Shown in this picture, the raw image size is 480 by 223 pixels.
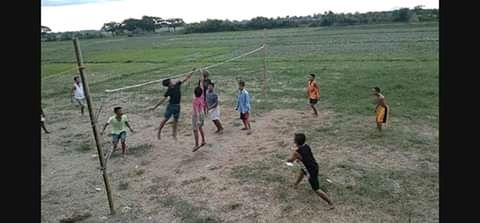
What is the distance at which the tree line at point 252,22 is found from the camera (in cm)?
6675

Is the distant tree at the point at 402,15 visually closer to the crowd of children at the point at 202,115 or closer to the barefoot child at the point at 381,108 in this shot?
the crowd of children at the point at 202,115

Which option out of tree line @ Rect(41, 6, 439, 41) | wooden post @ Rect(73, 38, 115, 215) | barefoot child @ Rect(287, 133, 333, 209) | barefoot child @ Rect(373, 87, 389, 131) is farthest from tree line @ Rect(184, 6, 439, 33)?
wooden post @ Rect(73, 38, 115, 215)

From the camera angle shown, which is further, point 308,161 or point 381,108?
point 381,108

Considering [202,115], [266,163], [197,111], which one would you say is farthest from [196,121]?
[266,163]

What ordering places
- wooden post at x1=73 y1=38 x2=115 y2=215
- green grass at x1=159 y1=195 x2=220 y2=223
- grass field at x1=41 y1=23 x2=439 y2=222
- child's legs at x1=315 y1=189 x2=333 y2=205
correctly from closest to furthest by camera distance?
wooden post at x1=73 y1=38 x2=115 y2=215 < green grass at x1=159 y1=195 x2=220 y2=223 < child's legs at x1=315 y1=189 x2=333 y2=205 < grass field at x1=41 y1=23 x2=439 y2=222

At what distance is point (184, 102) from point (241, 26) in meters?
58.7

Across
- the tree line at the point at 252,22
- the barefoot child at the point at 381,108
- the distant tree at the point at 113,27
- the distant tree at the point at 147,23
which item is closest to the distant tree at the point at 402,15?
the tree line at the point at 252,22

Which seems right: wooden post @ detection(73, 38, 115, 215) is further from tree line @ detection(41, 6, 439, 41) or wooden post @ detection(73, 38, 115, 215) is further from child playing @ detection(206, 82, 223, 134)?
tree line @ detection(41, 6, 439, 41)

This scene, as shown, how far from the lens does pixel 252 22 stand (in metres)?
74.6

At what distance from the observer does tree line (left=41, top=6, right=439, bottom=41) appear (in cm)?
6675

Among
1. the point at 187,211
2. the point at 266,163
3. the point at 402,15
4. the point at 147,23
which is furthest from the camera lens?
the point at 147,23

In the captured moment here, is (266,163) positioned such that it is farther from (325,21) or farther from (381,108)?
(325,21)

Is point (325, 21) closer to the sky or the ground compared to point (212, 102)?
closer to the sky
